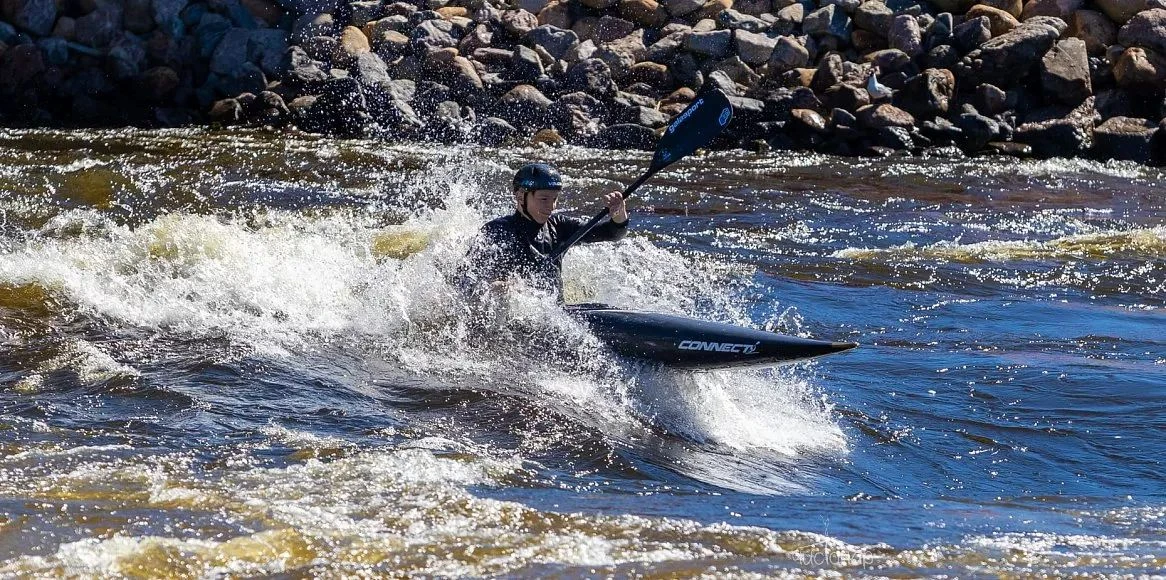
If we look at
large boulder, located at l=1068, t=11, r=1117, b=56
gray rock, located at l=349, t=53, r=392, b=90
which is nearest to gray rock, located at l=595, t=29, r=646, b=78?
gray rock, located at l=349, t=53, r=392, b=90

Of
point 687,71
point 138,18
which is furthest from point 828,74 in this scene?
point 138,18

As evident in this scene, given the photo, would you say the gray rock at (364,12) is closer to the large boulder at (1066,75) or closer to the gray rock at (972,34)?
the gray rock at (972,34)

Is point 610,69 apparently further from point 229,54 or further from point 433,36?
point 229,54

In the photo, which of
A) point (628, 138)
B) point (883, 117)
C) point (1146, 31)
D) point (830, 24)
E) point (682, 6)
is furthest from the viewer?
point (682, 6)

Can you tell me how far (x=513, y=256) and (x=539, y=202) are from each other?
0.33 m

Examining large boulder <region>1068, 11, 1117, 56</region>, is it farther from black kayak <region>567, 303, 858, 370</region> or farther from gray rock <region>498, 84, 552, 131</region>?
black kayak <region>567, 303, 858, 370</region>

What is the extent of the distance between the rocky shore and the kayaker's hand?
9.62 m

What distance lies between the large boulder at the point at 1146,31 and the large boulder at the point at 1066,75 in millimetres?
911

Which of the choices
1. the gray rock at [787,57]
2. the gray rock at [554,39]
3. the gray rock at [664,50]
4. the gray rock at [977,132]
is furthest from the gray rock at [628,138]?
the gray rock at [977,132]

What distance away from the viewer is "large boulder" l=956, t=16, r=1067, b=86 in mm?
16703

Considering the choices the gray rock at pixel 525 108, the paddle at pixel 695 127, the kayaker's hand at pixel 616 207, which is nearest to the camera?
the kayaker's hand at pixel 616 207

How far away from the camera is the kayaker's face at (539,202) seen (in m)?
6.62

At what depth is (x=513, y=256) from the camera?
6699mm

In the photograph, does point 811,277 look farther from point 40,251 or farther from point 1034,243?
point 40,251
